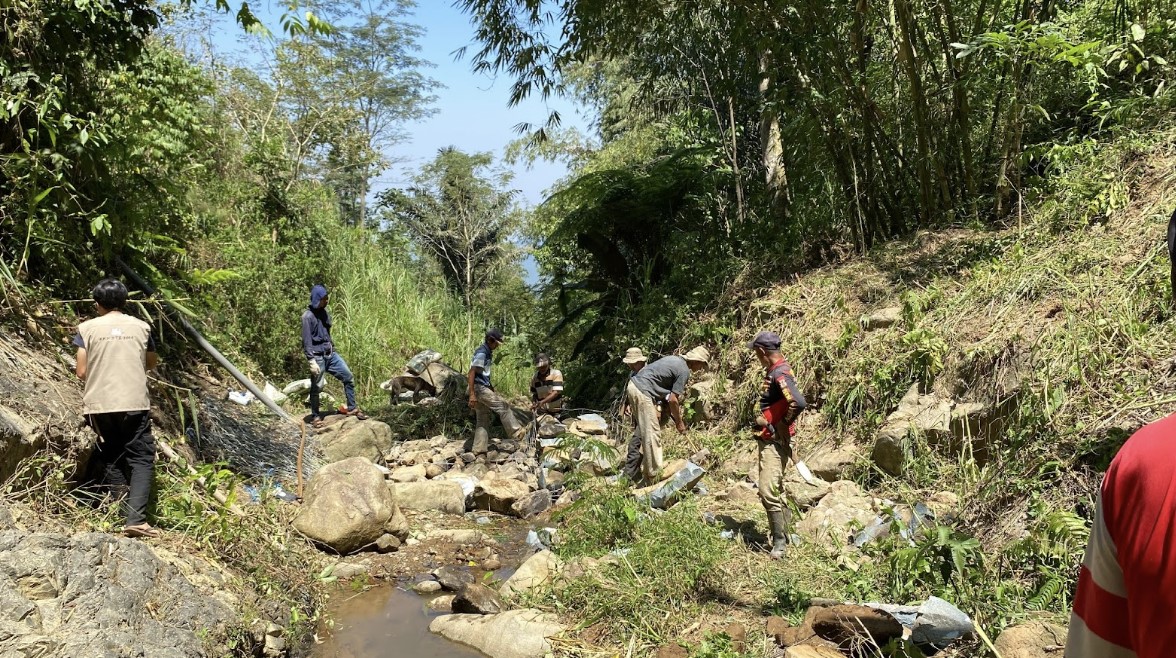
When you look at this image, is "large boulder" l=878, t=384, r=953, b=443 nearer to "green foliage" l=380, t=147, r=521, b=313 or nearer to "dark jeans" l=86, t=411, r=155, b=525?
"dark jeans" l=86, t=411, r=155, b=525

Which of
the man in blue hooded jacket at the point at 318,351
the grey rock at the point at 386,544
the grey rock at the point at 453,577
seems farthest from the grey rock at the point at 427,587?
the man in blue hooded jacket at the point at 318,351

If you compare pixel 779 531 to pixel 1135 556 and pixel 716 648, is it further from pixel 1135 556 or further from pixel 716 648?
pixel 1135 556

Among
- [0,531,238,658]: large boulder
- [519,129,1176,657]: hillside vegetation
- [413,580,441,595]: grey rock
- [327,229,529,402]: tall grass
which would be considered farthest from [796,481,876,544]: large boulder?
[327,229,529,402]: tall grass

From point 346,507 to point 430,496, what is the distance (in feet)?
5.07

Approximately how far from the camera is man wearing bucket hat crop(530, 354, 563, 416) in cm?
1066

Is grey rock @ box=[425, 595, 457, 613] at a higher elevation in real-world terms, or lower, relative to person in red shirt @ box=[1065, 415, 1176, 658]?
lower

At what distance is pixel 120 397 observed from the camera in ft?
15.6

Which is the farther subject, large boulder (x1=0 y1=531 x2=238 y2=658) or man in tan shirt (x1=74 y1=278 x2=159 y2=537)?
man in tan shirt (x1=74 y1=278 x2=159 y2=537)

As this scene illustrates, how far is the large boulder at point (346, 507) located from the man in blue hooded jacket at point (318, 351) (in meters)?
3.05

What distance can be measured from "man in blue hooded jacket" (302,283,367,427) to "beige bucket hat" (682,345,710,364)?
4.17 m

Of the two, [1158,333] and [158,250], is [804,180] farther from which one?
[158,250]

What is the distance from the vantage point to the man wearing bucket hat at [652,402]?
7.91 m

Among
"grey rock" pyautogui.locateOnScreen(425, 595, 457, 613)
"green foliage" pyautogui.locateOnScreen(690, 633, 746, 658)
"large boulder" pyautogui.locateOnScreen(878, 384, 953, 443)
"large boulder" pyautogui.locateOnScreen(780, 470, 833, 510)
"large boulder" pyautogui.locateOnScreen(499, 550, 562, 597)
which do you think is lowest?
"grey rock" pyautogui.locateOnScreen(425, 595, 457, 613)

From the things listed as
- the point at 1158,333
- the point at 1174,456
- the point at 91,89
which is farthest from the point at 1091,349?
the point at 91,89
